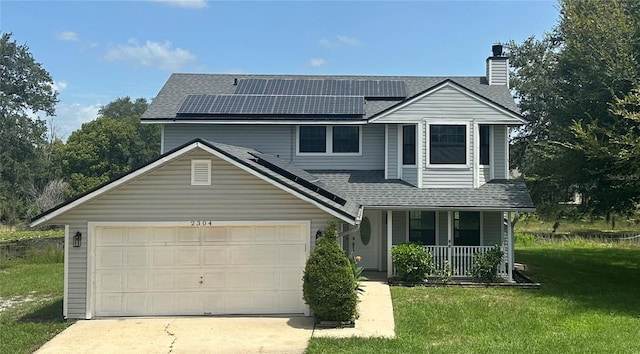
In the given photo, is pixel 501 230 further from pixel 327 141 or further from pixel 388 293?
pixel 327 141

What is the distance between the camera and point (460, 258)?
14688 millimetres

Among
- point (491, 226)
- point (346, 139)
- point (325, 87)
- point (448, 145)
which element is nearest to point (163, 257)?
point (346, 139)

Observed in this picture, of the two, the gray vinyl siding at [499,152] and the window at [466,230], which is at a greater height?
the gray vinyl siding at [499,152]

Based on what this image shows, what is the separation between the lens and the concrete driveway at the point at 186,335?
8745 mm

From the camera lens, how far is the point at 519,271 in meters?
16.7

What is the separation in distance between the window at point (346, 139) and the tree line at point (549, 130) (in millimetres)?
6190

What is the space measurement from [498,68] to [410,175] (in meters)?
6.74

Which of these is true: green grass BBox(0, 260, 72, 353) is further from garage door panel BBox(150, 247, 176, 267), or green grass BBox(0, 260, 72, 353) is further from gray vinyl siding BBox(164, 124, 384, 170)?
gray vinyl siding BBox(164, 124, 384, 170)

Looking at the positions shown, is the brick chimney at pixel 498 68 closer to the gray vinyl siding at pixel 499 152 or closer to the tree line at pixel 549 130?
the tree line at pixel 549 130

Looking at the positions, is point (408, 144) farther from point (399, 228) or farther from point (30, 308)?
point (30, 308)

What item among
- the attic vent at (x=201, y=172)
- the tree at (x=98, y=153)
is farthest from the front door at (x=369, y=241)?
the tree at (x=98, y=153)

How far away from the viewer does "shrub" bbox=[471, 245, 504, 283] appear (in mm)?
14188

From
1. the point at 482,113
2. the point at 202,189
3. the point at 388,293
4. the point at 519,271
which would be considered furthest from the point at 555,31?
the point at 202,189

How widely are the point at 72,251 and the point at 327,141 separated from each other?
8.87m
